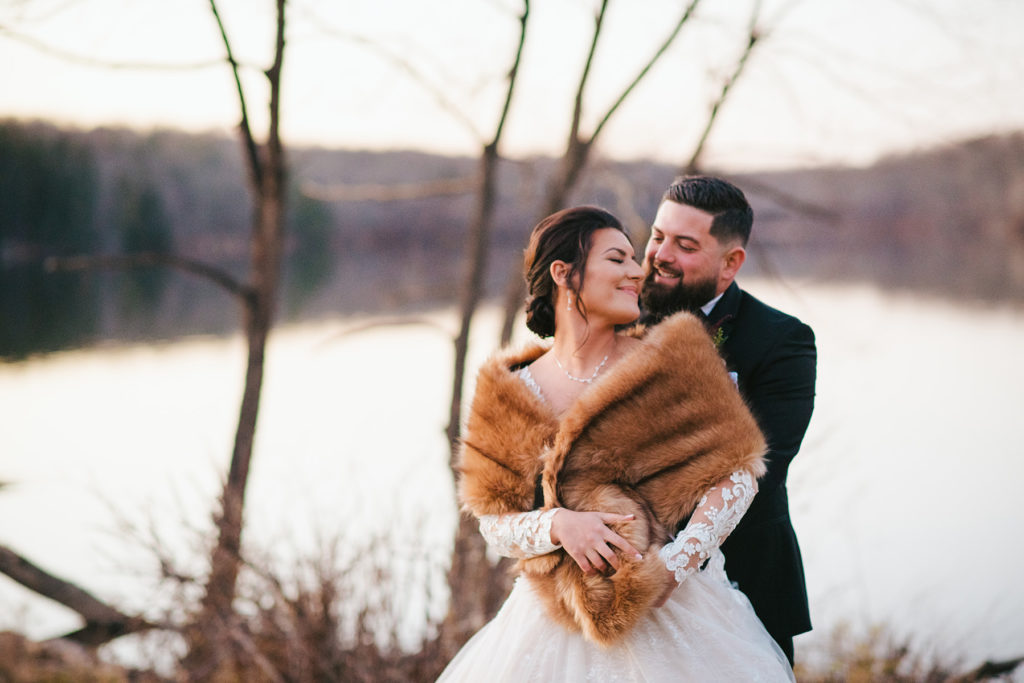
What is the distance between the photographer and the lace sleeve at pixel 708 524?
6.33 feet

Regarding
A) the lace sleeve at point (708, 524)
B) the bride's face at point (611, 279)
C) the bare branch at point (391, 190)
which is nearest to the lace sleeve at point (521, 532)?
the lace sleeve at point (708, 524)

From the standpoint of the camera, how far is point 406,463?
8023 millimetres

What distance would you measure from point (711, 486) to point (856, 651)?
384cm

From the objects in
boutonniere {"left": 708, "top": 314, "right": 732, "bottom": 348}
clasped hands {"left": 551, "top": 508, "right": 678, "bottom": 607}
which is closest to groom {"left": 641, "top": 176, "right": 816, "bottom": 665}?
boutonniere {"left": 708, "top": 314, "right": 732, "bottom": 348}

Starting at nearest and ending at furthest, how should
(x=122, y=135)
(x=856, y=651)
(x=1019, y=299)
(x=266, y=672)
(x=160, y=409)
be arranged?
(x=266, y=672) < (x=856, y=651) < (x=160, y=409) < (x=1019, y=299) < (x=122, y=135)

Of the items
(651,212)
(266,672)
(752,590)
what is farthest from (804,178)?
(266,672)

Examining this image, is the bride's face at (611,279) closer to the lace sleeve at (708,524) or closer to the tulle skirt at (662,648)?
the lace sleeve at (708,524)

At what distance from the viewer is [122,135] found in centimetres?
4841

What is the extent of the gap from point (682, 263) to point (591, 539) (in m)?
0.83

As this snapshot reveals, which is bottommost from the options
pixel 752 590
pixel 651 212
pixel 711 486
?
pixel 752 590

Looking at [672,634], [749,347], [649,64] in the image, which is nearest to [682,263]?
[749,347]

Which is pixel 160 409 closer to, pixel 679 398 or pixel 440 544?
pixel 440 544

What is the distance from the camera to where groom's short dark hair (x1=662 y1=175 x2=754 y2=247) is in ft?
7.80

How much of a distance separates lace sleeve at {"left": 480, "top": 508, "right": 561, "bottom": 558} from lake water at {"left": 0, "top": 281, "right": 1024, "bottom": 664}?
1812 millimetres
